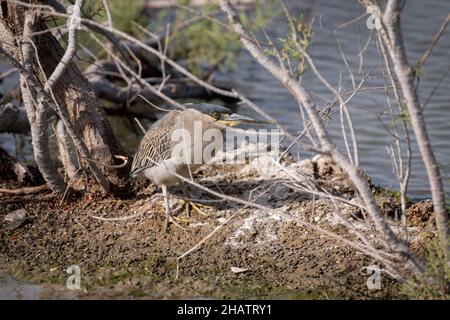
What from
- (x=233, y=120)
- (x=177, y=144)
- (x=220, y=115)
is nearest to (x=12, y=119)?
(x=177, y=144)

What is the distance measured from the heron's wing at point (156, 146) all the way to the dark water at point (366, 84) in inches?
83.5

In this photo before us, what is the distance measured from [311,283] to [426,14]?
848 cm

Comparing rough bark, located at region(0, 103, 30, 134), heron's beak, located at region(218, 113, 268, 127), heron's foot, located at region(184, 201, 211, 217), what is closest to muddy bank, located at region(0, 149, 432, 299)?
heron's foot, located at region(184, 201, 211, 217)

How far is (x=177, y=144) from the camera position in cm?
601

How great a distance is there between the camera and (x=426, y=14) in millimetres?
12398

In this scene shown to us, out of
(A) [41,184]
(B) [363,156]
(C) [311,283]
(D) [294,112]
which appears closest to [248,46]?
(C) [311,283]

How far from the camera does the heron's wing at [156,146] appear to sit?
6.06 meters

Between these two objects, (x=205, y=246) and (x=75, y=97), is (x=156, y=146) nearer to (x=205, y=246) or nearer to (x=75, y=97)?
(x=75, y=97)

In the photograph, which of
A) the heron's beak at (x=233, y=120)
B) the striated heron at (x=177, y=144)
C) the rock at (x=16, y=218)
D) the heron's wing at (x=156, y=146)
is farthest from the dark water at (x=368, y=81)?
the rock at (x=16, y=218)

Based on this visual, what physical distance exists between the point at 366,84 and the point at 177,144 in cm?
465

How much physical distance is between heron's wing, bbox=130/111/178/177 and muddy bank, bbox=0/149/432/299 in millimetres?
328

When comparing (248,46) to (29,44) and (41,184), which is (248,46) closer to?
(29,44)

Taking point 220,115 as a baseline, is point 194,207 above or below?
below

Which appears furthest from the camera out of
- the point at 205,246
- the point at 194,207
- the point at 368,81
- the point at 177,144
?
the point at 368,81
